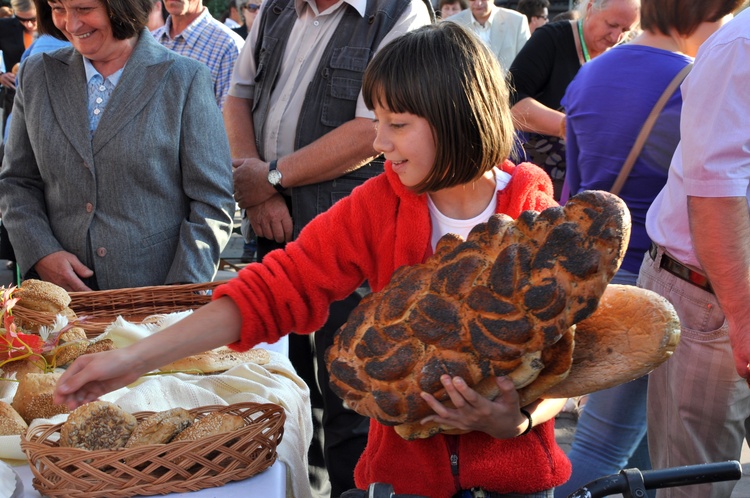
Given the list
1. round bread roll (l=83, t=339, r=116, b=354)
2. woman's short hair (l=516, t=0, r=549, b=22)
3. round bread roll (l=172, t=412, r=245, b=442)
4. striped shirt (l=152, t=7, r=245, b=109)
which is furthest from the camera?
woman's short hair (l=516, t=0, r=549, b=22)

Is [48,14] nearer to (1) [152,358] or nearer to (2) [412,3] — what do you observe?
(2) [412,3]

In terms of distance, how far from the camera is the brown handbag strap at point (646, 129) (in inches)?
102

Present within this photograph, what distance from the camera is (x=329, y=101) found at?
3191 mm

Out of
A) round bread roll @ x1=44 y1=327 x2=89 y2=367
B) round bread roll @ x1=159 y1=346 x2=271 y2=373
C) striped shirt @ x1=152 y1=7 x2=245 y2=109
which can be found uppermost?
round bread roll @ x1=44 y1=327 x2=89 y2=367

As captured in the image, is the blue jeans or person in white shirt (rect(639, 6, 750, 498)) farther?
the blue jeans

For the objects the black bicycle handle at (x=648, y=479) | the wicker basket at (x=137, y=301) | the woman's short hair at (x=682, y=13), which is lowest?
the wicker basket at (x=137, y=301)

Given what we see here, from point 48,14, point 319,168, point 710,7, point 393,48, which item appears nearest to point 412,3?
point 319,168

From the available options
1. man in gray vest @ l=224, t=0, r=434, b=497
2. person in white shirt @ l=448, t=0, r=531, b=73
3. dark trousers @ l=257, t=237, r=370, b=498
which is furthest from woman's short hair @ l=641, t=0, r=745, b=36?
person in white shirt @ l=448, t=0, r=531, b=73

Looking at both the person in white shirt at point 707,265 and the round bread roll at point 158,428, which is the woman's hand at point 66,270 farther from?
the person in white shirt at point 707,265

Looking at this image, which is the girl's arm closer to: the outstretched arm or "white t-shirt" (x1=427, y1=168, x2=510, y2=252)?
"white t-shirt" (x1=427, y1=168, x2=510, y2=252)

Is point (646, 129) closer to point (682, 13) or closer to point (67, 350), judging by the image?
point (682, 13)

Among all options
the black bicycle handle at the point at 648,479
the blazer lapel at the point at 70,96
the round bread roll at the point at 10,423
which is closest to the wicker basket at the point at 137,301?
the blazer lapel at the point at 70,96

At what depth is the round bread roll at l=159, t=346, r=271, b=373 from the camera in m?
2.17

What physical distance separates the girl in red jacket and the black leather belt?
24.4 inches
